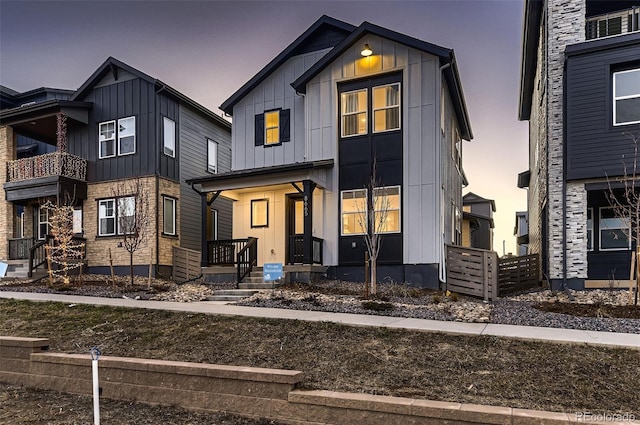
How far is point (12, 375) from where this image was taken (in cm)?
660

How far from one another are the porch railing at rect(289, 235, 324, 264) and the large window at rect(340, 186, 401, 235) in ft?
2.97

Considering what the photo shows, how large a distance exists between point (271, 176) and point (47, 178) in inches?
354

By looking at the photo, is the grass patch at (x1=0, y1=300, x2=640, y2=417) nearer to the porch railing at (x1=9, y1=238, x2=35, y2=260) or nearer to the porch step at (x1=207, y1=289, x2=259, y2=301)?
the porch step at (x1=207, y1=289, x2=259, y2=301)

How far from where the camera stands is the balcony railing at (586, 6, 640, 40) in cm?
1389

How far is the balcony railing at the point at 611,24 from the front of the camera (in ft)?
45.6

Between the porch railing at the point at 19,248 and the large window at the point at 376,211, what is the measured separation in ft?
42.2

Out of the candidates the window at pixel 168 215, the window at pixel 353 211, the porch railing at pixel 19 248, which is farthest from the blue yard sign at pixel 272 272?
the porch railing at pixel 19 248

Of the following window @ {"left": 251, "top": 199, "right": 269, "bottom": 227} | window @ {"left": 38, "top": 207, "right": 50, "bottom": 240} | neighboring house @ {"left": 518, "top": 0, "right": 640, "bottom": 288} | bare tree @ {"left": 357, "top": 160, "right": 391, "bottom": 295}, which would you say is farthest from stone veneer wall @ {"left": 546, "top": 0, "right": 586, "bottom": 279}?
window @ {"left": 38, "top": 207, "right": 50, "bottom": 240}

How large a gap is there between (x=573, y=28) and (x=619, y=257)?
20.9 ft

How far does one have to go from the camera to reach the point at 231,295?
472 inches

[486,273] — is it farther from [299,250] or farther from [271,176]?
[271,176]

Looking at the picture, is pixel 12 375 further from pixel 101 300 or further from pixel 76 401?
pixel 101 300

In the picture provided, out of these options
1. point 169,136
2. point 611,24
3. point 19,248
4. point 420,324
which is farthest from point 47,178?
point 611,24

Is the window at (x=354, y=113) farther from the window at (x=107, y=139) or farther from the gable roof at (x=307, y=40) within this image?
the window at (x=107, y=139)
